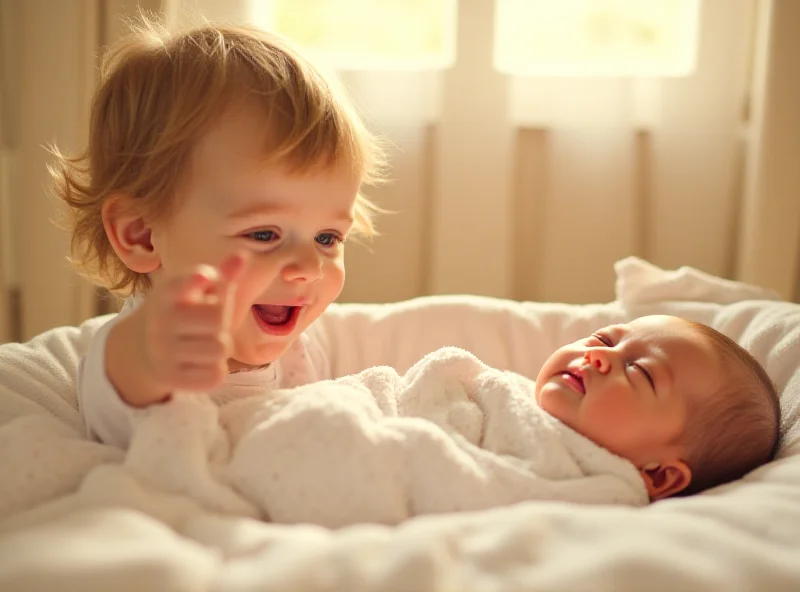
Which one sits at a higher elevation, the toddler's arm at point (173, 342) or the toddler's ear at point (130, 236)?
the toddler's ear at point (130, 236)

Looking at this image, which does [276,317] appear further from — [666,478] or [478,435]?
[666,478]

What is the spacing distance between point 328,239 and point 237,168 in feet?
0.49

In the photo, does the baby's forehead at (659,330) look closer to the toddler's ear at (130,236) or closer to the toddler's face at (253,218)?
the toddler's face at (253,218)

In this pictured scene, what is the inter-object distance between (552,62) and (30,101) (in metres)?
1.08

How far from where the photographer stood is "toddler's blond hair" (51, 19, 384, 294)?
0.84m

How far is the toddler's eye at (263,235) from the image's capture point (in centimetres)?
85

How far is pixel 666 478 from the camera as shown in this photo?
2.73 ft

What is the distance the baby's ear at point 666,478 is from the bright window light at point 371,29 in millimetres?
1055

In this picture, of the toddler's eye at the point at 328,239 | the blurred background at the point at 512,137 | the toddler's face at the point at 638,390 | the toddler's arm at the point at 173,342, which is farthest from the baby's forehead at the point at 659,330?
the blurred background at the point at 512,137

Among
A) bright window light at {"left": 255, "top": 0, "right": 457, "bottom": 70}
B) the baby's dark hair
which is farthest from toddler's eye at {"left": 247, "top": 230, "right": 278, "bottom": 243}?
bright window light at {"left": 255, "top": 0, "right": 457, "bottom": 70}

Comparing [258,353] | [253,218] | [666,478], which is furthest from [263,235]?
[666,478]

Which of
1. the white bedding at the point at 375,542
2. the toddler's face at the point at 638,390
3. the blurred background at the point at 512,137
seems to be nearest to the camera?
the white bedding at the point at 375,542

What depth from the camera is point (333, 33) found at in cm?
166

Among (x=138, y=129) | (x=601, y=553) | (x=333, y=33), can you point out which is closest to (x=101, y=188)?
(x=138, y=129)
